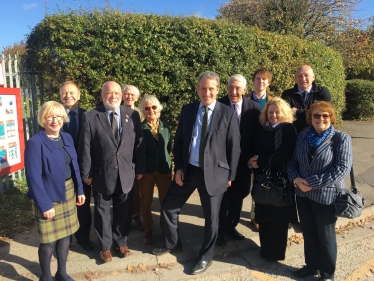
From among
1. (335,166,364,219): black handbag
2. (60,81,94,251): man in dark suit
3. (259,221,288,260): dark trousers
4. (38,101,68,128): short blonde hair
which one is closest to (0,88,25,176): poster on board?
(60,81,94,251): man in dark suit

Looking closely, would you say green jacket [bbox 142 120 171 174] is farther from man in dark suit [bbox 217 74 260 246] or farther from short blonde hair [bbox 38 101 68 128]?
short blonde hair [bbox 38 101 68 128]

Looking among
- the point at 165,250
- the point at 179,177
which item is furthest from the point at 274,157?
the point at 165,250

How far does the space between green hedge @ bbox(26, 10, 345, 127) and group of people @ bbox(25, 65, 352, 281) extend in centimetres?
156

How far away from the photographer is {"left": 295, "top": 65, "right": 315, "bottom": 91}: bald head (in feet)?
12.4

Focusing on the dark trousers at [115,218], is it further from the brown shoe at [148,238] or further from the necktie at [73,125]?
the necktie at [73,125]

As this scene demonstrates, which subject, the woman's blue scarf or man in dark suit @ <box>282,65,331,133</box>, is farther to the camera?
man in dark suit @ <box>282,65,331,133</box>

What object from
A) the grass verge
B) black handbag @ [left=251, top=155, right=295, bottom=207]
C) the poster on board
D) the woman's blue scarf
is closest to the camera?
the woman's blue scarf

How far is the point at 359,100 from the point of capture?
14445mm

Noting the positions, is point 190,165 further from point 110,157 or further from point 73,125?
point 73,125

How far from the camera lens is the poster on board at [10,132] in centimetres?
425

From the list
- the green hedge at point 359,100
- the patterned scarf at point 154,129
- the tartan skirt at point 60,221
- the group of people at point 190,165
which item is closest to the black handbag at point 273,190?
the group of people at point 190,165

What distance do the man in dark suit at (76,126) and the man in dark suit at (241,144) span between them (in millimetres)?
1611

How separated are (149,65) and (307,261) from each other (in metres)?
3.70

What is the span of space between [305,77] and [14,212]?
4.44 meters
